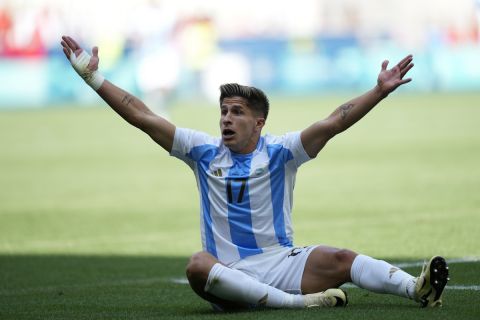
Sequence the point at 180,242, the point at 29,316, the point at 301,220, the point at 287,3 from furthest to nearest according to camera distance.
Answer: the point at 287,3 → the point at 301,220 → the point at 180,242 → the point at 29,316

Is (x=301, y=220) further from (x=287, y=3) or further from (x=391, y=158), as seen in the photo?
(x=287, y=3)

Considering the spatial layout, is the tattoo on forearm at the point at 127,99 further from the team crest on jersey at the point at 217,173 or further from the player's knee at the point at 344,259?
the player's knee at the point at 344,259

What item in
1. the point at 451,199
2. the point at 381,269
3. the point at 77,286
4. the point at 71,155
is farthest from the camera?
the point at 71,155

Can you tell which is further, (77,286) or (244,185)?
(77,286)

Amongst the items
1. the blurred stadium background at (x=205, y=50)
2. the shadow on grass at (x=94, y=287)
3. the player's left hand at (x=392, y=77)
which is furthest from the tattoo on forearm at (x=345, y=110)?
the blurred stadium background at (x=205, y=50)

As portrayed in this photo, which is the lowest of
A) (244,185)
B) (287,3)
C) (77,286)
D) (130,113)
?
(77,286)

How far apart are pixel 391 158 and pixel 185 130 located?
13.0m

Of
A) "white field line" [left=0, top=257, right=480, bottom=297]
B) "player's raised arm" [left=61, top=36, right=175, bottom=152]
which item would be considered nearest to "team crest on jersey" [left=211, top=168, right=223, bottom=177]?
"player's raised arm" [left=61, top=36, right=175, bottom=152]

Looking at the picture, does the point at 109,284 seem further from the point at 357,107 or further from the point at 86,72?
the point at 357,107

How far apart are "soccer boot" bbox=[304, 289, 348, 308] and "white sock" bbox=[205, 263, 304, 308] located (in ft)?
0.15

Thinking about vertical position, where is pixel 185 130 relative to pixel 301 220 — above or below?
above

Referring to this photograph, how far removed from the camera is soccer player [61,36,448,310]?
6234 millimetres

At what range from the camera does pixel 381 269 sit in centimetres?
620

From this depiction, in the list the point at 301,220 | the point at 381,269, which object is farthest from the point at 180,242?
the point at 381,269
